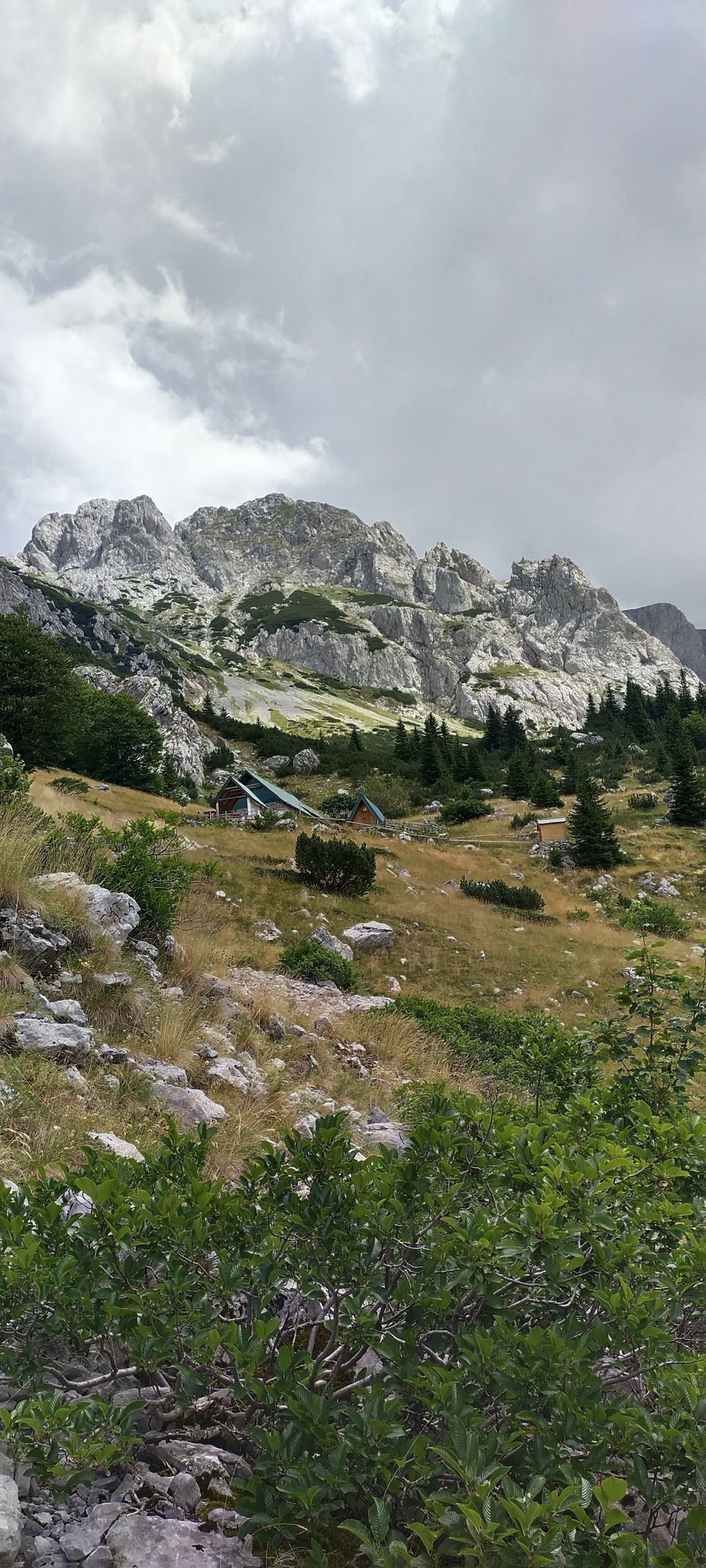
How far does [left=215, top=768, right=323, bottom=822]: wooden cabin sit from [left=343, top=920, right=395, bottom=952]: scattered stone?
23.8 m

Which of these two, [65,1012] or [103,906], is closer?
[65,1012]

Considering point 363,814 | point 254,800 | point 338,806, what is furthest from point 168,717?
point 363,814

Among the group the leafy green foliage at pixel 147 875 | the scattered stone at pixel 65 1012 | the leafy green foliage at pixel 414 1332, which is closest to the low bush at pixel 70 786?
the leafy green foliage at pixel 147 875

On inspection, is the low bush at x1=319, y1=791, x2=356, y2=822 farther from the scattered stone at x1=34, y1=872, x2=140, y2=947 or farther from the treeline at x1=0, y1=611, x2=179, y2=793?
the scattered stone at x1=34, y1=872, x2=140, y2=947

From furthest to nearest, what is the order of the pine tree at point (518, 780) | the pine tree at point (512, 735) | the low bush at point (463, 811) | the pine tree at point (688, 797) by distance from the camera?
1. the pine tree at point (512, 735)
2. the pine tree at point (518, 780)
3. the low bush at point (463, 811)
4. the pine tree at point (688, 797)

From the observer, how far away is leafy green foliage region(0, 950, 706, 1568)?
65.7 inches

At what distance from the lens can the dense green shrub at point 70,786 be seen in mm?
27853

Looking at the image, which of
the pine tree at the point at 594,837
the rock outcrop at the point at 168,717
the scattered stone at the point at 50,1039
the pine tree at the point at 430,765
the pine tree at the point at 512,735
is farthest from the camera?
the rock outcrop at the point at 168,717

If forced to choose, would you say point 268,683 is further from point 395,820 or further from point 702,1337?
point 702,1337

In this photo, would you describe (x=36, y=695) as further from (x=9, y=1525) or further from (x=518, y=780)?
(x=518, y=780)

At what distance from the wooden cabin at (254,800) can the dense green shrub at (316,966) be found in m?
27.4

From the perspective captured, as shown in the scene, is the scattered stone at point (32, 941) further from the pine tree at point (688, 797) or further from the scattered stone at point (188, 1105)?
the pine tree at point (688, 797)

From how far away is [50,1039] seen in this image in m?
5.36

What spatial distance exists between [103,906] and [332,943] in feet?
25.8
